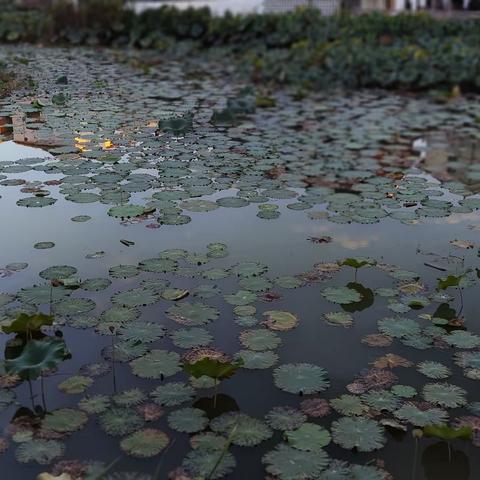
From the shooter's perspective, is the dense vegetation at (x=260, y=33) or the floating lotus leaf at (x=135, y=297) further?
the dense vegetation at (x=260, y=33)

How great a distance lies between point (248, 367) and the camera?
202cm

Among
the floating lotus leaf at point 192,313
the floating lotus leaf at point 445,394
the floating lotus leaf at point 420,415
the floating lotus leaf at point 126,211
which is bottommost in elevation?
the floating lotus leaf at point 445,394

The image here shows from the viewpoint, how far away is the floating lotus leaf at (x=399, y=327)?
2.21 m

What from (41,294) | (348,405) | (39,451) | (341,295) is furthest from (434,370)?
(41,294)

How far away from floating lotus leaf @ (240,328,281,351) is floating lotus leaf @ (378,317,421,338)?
0.38m

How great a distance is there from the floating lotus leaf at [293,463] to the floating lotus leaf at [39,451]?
0.52m

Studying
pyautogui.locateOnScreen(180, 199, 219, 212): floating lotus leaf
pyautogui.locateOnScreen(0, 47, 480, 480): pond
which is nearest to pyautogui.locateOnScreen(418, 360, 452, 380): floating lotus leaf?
pyautogui.locateOnScreen(0, 47, 480, 480): pond

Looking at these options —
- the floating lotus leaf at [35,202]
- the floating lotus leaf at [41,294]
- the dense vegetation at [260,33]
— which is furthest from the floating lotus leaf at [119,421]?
the dense vegetation at [260,33]

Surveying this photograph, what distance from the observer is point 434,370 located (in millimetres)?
2012

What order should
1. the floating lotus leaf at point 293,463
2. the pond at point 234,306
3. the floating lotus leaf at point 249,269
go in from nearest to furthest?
the floating lotus leaf at point 293,463 < the pond at point 234,306 < the floating lotus leaf at point 249,269

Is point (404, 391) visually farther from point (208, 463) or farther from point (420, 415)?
point (208, 463)

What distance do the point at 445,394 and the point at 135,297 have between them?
1139 millimetres

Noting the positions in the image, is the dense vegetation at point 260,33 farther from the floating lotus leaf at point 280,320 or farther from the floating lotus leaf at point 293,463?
the floating lotus leaf at point 293,463

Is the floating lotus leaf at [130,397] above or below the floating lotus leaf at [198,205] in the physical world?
below
